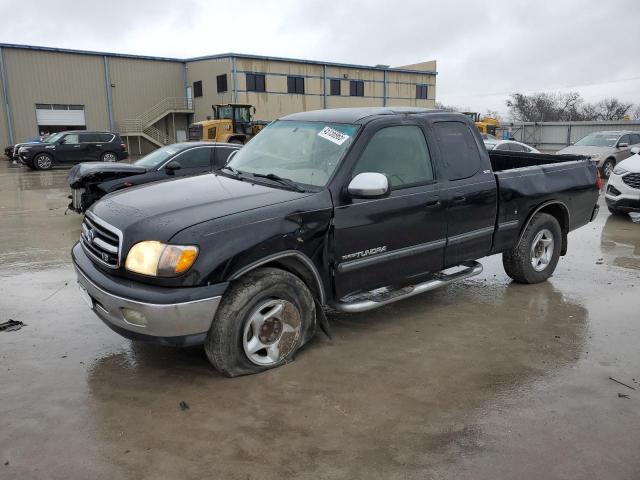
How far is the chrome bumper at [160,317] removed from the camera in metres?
3.36

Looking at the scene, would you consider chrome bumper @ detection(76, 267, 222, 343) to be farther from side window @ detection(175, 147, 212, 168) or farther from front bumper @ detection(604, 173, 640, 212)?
front bumper @ detection(604, 173, 640, 212)

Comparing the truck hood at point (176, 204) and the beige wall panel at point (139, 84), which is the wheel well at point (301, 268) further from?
the beige wall panel at point (139, 84)

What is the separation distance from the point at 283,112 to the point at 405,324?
38.0 metres

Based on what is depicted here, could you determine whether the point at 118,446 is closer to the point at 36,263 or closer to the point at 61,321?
the point at 61,321

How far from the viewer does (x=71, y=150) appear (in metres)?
23.4

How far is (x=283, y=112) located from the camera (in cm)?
4116

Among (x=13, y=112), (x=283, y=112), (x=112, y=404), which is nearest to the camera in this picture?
(x=112, y=404)

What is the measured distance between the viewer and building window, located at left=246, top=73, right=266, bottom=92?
39.2m

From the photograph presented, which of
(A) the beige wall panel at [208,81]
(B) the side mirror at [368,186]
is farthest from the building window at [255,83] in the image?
(B) the side mirror at [368,186]

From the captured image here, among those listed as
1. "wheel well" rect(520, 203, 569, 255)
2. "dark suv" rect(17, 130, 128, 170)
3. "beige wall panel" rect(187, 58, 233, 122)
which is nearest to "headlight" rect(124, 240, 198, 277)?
"wheel well" rect(520, 203, 569, 255)

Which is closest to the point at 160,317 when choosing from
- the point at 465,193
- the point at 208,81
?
the point at 465,193

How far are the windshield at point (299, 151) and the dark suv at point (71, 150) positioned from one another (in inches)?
831

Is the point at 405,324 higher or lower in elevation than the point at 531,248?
lower

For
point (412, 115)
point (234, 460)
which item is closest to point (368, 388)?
point (234, 460)
